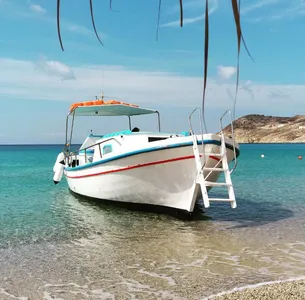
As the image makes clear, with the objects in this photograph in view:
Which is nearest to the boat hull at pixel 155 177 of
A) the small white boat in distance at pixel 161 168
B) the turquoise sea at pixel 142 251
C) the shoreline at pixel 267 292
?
the small white boat in distance at pixel 161 168

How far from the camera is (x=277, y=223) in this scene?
12.1m

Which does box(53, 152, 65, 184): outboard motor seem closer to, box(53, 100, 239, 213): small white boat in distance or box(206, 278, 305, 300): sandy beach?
box(53, 100, 239, 213): small white boat in distance

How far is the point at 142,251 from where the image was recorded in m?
8.83

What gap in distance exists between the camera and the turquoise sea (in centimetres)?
669

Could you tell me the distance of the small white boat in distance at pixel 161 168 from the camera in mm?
11359

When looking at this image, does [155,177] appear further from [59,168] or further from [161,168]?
[59,168]

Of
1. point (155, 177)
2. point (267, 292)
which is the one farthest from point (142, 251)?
point (155, 177)

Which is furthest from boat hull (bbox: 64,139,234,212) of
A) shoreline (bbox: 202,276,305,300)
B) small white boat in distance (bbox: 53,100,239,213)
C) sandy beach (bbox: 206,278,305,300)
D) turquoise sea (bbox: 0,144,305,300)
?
sandy beach (bbox: 206,278,305,300)

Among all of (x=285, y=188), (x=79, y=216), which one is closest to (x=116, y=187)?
(x=79, y=216)

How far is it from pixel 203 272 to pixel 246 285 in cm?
96

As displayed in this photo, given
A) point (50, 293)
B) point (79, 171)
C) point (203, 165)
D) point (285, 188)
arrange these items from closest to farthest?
point (50, 293) → point (203, 165) → point (79, 171) → point (285, 188)

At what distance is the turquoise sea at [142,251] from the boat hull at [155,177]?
1.90 ft

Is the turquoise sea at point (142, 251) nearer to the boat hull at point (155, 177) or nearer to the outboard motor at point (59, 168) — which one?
the boat hull at point (155, 177)

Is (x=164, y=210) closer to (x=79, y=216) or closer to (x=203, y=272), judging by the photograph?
(x=79, y=216)
